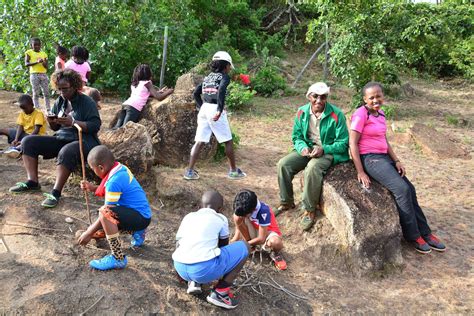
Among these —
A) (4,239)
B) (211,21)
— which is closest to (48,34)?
(211,21)

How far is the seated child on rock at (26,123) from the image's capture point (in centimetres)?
523

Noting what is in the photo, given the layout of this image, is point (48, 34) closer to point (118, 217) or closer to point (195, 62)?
point (195, 62)

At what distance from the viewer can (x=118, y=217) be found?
335cm

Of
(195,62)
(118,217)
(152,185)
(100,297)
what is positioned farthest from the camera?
(195,62)

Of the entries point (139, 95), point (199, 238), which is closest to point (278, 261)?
point (199, 238)

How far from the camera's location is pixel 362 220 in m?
3.90

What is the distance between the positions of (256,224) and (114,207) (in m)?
1.23

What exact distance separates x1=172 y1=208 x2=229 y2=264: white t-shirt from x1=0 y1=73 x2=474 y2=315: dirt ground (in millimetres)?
378

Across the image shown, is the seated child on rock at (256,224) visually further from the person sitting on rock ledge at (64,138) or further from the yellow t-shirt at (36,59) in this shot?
the yellow t-shirt at (36,59)

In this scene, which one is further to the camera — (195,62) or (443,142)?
(195,62)

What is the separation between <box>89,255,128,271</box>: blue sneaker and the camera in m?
3.25

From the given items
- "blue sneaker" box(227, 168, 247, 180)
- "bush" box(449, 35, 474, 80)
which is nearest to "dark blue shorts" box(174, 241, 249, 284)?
"blue sneaker" box(227, 168, 247, 180)

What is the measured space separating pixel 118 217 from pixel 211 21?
1090cm

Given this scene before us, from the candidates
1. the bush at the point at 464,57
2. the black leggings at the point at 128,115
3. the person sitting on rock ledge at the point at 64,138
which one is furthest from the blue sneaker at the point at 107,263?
the bush at the point at 464,57
